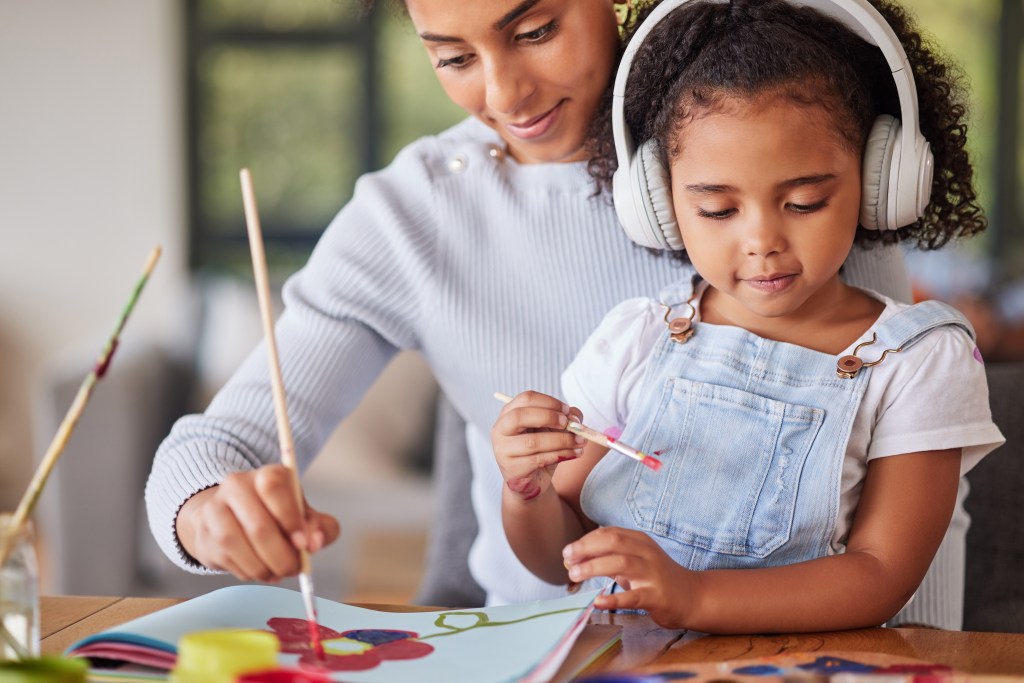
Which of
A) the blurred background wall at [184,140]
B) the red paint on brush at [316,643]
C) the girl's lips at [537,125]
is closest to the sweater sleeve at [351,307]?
the girl's lips at [537,125]

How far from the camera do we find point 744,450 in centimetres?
99

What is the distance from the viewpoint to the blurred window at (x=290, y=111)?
193 inches

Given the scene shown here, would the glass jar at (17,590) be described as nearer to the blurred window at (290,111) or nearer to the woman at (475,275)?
the woman at (475,275)

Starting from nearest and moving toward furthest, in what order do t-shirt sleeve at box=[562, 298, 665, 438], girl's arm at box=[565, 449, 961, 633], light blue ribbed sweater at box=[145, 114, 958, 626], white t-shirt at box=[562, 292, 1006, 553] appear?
girl's arm at box=[565, 449, 961, 633]
white t-shirt at box=[562, 292, 1006, 553]
t-shirt sleeve at box=[562, 298, 665, 438]
light blue ribbed sweater at box=[145, 114, 958, 626]

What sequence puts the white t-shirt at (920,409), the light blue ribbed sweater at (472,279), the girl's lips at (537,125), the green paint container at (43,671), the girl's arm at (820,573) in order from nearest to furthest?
the green paint container at (43,671) → the girl's arm at (820,573) → the white t-shirt at (920,409) → the girl's lips at (537,125) → the light blue ribbed sweater at (472,279)

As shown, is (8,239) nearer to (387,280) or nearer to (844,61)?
(387,280)

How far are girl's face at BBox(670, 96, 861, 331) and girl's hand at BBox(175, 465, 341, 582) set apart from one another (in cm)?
41

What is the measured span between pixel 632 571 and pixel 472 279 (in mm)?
557

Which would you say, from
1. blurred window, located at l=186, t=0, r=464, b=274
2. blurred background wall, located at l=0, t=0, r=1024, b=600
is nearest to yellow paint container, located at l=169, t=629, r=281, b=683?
blurred background wall, located at l=0, t=0, r=1024, b=600

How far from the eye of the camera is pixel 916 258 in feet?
13.4

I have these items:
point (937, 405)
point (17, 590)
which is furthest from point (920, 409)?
point (17, 590)

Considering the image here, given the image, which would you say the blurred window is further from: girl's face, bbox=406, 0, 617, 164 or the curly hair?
the curly hair

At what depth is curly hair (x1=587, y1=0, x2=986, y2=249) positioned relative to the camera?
0.96 metres

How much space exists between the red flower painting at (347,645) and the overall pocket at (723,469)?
27cm
